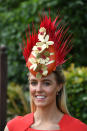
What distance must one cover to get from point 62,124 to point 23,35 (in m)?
3.80

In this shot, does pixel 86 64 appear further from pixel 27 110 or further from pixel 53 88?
pixel 53 88

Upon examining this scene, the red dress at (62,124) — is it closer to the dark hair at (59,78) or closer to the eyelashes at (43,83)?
the dark hair at (59,78)

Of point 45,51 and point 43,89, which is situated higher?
point 45,51

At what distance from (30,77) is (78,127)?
2.18 feet

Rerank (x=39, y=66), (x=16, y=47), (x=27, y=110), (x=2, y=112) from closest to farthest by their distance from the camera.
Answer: (x=39, y=66) < (x=2, y=112) < (x=27, y=110) < (x=16, y=47)

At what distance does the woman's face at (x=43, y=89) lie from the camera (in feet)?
8.87

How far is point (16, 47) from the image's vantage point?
661 centimetres

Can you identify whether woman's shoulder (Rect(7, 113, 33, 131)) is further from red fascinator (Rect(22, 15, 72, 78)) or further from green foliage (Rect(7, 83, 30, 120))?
green foliage (Rect(7, 83, 30, 120))

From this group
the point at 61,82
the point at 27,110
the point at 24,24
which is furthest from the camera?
the point at 24,24

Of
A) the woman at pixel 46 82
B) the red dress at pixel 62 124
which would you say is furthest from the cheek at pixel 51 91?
the red dress at pixel 62 124

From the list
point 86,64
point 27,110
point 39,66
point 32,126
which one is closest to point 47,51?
point 39,66

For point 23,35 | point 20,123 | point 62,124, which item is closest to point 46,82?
point 62,124

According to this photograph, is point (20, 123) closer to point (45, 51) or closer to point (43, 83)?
point (43, 83)

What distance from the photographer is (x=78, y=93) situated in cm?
496
